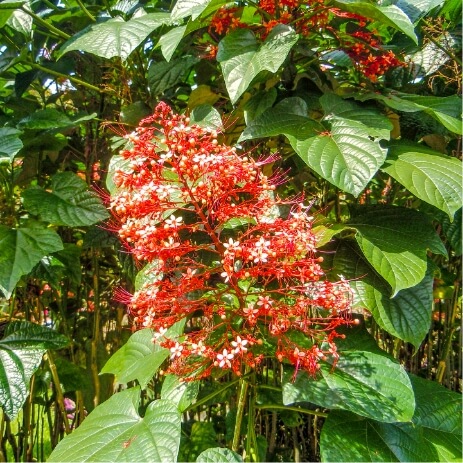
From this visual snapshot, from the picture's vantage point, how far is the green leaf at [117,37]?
1045mm

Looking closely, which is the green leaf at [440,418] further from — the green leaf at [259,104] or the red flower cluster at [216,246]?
the green leaf at [259,104]

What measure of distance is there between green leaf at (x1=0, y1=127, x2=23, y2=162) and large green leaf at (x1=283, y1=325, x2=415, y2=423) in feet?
2.10

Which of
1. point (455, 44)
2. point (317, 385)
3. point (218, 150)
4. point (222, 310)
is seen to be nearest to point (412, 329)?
point (317, 385)

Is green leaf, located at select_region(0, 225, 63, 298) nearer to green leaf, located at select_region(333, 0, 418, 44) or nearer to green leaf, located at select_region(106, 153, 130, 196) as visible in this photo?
green leaf, located at select_region(106, 153, 130, 196)

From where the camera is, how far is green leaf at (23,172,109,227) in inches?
45.0

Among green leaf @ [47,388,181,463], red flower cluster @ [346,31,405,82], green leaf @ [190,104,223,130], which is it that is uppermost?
red flower cluster @ [346,31,405,82]

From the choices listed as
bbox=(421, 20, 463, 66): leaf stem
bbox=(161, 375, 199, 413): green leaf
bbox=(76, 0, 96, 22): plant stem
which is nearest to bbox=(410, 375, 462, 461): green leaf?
bbox=(161, 375, 199, 413): green leaf

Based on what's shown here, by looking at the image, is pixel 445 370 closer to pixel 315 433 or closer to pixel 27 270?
pixel 315 433

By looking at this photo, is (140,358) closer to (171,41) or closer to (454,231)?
(171,41)

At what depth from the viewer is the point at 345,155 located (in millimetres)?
927

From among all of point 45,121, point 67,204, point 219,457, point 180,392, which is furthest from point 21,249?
point 219,457

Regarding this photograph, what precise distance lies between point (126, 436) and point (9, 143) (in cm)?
58

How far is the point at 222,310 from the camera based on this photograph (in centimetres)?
86

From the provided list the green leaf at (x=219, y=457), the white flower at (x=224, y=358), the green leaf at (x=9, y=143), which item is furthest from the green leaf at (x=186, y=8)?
the green leaf at (x=219, y=457)
